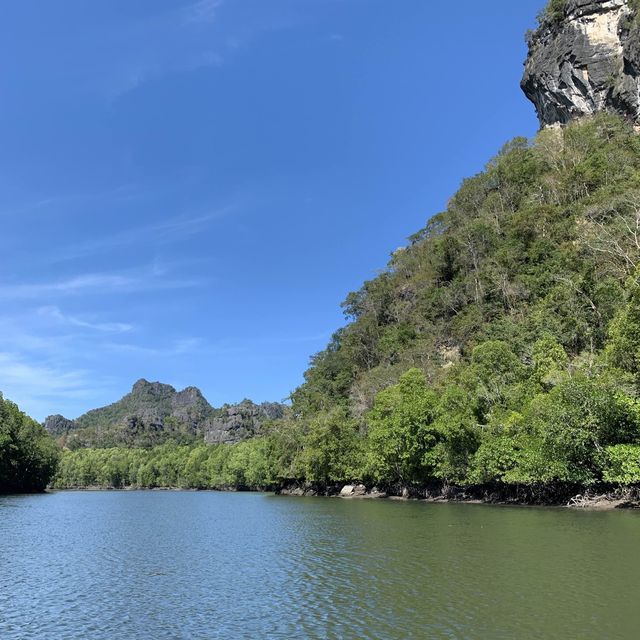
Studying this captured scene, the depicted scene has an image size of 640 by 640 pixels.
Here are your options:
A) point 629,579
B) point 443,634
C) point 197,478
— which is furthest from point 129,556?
point 197,478

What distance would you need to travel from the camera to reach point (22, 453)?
106m

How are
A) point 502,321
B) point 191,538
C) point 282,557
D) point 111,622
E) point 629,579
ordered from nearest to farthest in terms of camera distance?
point 111,622 → point 629,579 → point 282,557 → point 191,538 → point 502,321

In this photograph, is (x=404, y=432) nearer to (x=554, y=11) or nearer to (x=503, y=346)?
(x=503, y=346)

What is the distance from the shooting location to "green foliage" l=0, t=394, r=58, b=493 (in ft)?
330

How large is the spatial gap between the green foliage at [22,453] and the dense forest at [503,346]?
4594 centimetres

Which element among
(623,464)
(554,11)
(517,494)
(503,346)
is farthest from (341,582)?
(554,11)

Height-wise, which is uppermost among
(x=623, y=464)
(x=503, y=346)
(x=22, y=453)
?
(x=503, y=346)

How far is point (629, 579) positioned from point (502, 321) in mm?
55218

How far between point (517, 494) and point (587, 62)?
82148mm

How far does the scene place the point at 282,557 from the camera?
91.5 ft

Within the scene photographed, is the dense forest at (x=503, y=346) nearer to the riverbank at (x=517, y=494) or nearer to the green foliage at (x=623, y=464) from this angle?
the green foliage at (x=623, y=464)

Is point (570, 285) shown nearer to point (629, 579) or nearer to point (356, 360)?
point (629, 579)

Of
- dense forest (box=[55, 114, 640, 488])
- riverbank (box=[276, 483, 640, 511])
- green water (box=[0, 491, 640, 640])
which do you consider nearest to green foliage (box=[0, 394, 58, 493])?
dense forest (box=[55, 114, 640, 488])

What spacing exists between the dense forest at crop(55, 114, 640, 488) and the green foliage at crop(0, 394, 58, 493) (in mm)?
45941
